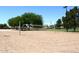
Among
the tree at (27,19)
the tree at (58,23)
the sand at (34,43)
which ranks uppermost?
the tree at (27,19)

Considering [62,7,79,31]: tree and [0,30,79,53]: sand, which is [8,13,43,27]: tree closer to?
[0,30,79,53]: sand

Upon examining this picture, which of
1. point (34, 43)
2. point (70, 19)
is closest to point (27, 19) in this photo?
point (34, 43)

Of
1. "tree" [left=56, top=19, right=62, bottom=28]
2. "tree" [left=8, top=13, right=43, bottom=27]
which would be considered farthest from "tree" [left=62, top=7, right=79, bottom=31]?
"tree" [left=8, top=13, right=43, bottom=27]

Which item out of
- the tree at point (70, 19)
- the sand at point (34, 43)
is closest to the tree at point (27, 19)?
the sand at point (34, 43)

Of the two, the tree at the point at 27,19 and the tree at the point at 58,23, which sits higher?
the tree at the point at 27,19

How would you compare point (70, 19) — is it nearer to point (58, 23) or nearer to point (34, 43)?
point (58, 23)

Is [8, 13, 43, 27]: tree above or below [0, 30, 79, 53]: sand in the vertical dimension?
above

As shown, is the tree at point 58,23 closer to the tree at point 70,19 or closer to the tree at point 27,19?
the tree at point 70,19

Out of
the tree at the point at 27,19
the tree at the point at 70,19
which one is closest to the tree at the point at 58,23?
the tree at the point at 70,19
